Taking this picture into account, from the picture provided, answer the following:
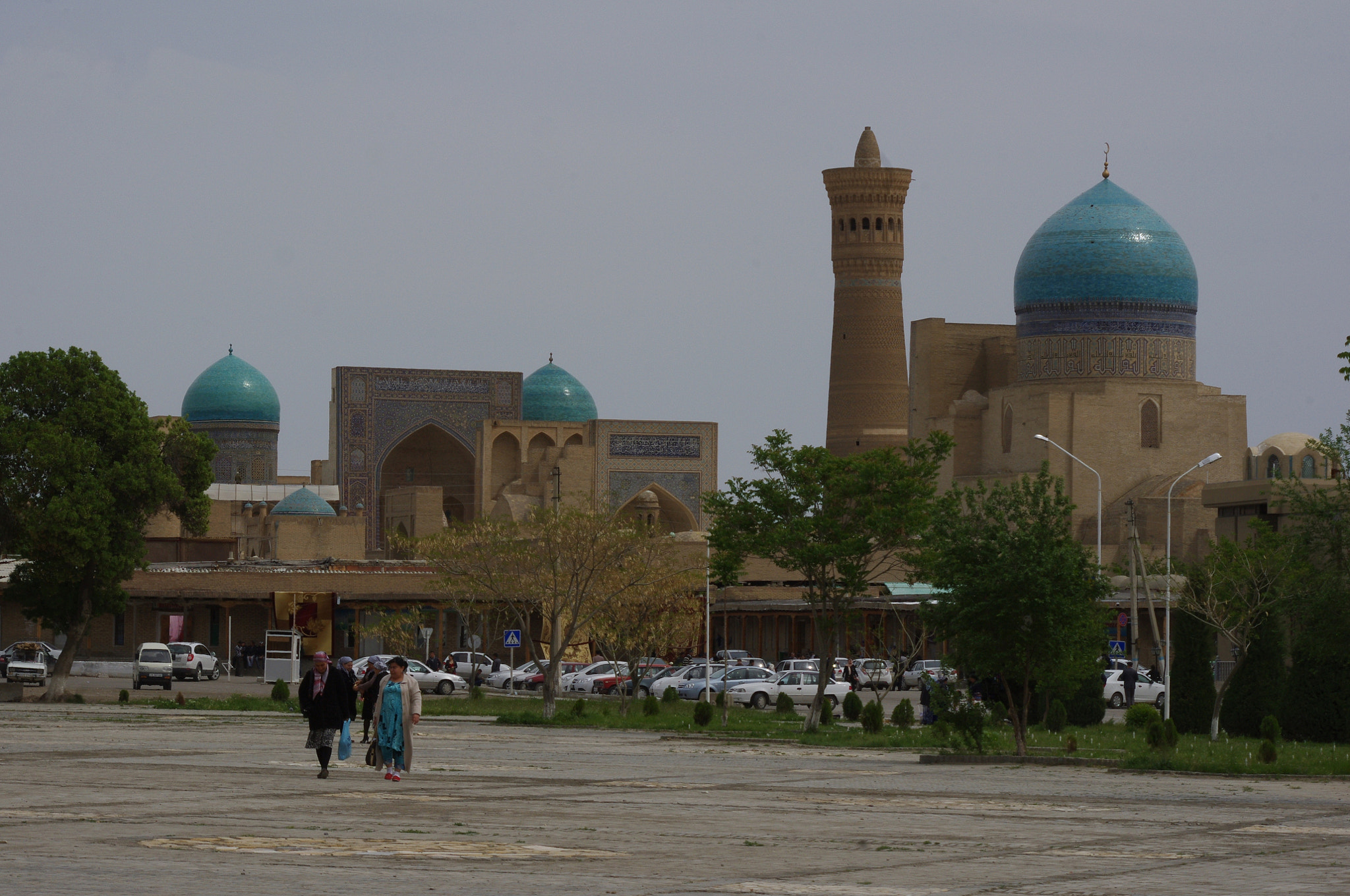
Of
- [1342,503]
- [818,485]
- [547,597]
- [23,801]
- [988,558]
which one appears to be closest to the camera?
[23,801]

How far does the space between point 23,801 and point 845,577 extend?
45.2 ft

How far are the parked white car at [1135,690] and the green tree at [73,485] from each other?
57.9ft

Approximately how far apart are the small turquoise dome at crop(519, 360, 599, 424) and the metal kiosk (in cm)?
3341

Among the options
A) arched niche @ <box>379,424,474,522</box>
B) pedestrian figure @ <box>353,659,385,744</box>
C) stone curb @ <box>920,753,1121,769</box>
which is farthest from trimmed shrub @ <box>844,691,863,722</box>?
arched niche @ <box>379,424,474,522</box>

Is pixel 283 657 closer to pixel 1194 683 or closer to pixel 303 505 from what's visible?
pixel 1194 683

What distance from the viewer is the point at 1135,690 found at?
34875mm

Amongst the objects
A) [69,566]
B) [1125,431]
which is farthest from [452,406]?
[69,566]

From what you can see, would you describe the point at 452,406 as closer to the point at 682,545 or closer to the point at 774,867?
the point at 682,545

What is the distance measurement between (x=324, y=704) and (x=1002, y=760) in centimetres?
720

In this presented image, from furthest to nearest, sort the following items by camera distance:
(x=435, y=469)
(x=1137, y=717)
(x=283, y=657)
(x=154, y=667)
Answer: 1. (x=435, y=469)
2. (x=283, y=657)
3. (x=154, y=667)
4. (x=1137, y=717)

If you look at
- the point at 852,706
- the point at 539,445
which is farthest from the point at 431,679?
the point at 539,445

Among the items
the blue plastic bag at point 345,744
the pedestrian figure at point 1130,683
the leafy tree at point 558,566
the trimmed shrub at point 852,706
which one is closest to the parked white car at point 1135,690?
the pedestrian figure at point 1130,683

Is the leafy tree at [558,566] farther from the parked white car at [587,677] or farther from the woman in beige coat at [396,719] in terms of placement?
the woman in beige coat at [396,719]

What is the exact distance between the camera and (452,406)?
6644 centimetres
